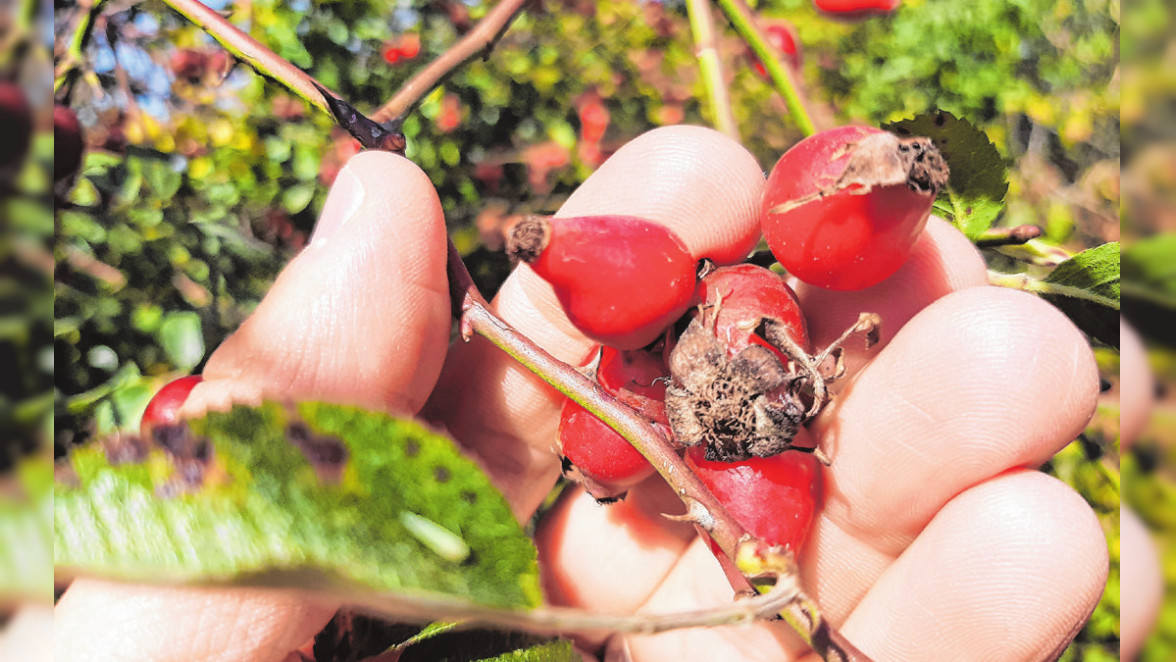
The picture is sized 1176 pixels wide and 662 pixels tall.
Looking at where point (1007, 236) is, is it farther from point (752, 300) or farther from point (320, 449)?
point (320, 449)

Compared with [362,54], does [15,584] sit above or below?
above

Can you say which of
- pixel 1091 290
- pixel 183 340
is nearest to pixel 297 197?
pixel 183 340

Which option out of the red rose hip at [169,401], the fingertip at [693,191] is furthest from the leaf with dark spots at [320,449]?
the fingertip at [693,191]

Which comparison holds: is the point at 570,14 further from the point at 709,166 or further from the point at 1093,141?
the point at 1093,141

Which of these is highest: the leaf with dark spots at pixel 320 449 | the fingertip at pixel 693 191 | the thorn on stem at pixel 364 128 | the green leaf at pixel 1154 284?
the green leaf at pixel 1154 284

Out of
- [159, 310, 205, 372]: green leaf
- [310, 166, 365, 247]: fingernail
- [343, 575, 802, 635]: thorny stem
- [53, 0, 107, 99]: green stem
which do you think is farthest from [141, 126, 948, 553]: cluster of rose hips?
[53, 0, 107, 99]: green stem

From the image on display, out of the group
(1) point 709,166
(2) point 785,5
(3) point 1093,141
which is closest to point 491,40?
(1) point 709,166

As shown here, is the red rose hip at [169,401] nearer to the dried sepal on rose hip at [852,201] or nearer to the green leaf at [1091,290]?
the dried sepal on rose hip at [852,201]
